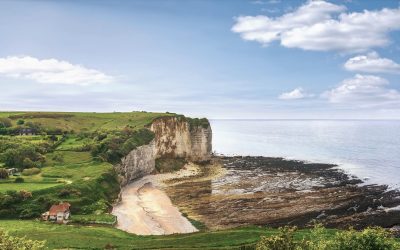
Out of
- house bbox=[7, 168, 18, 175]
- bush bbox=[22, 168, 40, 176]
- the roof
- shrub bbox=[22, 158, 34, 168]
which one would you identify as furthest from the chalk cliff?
the roof

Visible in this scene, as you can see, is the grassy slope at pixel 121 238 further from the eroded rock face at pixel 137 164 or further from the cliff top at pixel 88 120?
the cliff top at pixel 88 120

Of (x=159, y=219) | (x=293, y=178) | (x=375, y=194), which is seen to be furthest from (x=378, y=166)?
(x=159, y=219)

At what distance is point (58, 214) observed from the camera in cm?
6769

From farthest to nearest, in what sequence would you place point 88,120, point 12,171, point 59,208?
1. point 88,120
2. point 12,171
3. point 59,208

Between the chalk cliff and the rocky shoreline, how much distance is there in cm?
1145

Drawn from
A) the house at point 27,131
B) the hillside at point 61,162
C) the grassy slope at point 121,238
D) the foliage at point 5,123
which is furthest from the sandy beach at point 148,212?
the foliage at point 5,123

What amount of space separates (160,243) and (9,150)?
5492cm

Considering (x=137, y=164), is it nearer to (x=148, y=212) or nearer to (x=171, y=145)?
(x=171, y=145)

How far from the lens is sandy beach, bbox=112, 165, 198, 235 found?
6956cm

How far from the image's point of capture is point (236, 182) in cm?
10931

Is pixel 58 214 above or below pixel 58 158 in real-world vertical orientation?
below

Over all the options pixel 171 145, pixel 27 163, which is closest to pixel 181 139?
pixel 171 145

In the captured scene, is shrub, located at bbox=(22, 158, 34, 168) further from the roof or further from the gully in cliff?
the roof

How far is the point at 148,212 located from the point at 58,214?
18.5 meters
